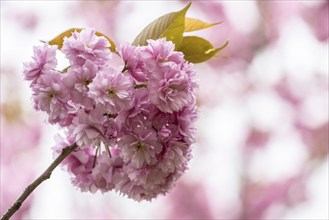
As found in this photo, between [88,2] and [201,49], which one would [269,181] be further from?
[201,49]

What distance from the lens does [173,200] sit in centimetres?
262

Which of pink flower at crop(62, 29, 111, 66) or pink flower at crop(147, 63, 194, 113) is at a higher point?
pink flower at crop(62, 29, 111, 66)

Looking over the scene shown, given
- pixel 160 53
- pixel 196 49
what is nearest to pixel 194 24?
pixel 196 49

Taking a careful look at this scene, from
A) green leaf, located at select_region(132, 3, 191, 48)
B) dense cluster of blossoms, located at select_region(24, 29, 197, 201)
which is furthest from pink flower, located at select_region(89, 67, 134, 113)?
green leaf, located at select_region(132, 3, 191, 48)

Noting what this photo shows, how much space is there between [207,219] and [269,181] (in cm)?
32

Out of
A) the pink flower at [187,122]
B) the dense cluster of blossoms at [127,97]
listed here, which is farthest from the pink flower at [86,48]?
the pink flower at [187,122]

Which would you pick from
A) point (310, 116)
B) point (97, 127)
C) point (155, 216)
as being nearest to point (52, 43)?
point (97, 127)

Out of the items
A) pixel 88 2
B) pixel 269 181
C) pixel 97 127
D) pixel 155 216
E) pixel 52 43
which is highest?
pixel 88 2

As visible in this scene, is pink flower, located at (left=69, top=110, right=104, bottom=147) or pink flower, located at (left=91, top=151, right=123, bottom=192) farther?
pink flower, located at (left=91, top=151, right=123, bottom=192)

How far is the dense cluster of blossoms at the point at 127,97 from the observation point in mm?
650

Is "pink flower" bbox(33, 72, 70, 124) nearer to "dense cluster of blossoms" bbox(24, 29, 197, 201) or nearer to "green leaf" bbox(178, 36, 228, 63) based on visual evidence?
"dense cluster of blossoms" bbox(24, 29, 197, 201)

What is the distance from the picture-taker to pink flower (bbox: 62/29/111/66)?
668mm

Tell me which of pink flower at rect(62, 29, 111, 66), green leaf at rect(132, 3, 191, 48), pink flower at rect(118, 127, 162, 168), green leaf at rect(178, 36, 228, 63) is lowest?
pink flower at rect(118, 127, 162, 168)

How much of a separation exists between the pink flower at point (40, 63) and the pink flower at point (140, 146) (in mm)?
121
